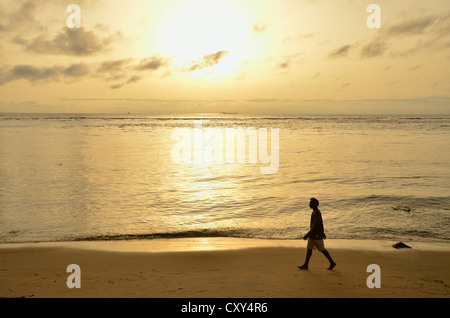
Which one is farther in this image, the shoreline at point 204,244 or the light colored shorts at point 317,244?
the shoreline at point 204,244

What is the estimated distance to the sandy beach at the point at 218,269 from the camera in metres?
7.79

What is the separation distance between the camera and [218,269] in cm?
942

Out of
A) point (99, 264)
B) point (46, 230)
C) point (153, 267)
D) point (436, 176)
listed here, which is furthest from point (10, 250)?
point (436, 176)

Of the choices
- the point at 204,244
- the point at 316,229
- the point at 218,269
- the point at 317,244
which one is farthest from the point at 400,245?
the point at 204,244

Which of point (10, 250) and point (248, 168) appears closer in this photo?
→ point (10, 250)

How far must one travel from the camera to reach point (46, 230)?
13.4 metres

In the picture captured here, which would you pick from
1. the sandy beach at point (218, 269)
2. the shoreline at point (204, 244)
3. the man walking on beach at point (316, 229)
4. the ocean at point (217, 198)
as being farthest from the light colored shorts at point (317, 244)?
the ocean at point (217, 198)

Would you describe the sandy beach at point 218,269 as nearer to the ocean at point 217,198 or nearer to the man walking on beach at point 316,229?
the man walking on beach at point 316,229

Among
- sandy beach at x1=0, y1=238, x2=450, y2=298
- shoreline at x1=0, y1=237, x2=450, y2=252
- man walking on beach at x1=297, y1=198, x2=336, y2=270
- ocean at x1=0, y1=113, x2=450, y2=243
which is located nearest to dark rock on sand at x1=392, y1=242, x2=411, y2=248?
shoreline at x1=0, y1=237, x2=450, y2=252

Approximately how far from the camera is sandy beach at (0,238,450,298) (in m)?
7.79

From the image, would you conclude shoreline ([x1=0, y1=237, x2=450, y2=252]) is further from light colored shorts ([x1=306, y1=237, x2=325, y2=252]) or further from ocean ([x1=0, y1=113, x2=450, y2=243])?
light colored shorts ([x1=306, y1=237, x2=325, y2=252])

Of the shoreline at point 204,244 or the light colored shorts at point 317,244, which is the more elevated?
the light colored shorts at point 317,244
